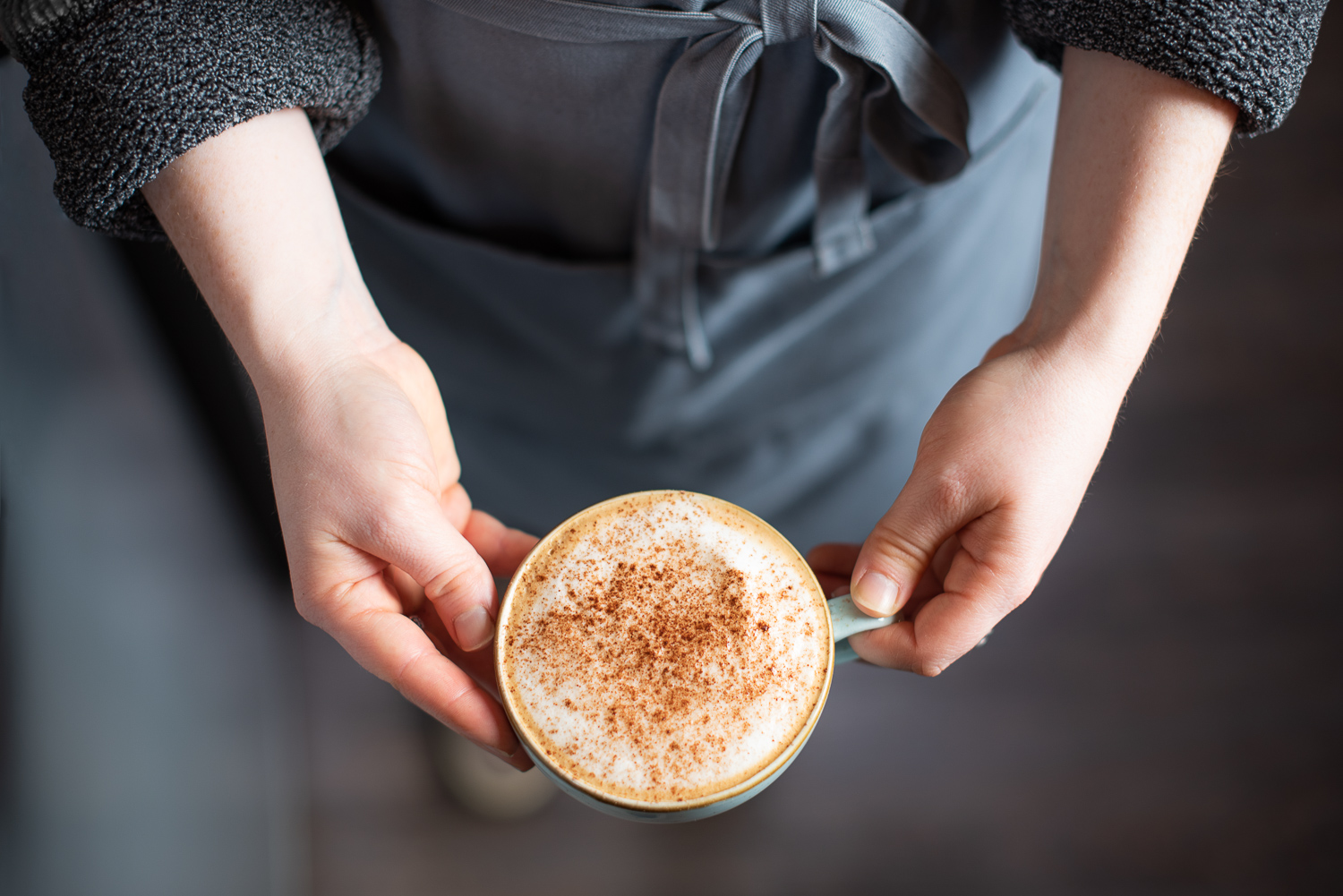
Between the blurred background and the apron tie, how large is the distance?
0.65 meters

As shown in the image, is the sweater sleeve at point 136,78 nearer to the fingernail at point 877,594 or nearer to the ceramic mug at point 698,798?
the ceramic mug at point 698,798

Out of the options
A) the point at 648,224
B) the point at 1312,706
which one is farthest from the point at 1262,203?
the point at 648,224

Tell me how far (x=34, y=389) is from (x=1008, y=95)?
110 cm

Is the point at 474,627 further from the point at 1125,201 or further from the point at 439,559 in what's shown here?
the point at 1125,201

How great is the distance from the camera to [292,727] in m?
1.54

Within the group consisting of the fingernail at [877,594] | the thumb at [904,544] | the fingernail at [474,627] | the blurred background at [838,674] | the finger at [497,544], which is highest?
the thumb at [904,544]

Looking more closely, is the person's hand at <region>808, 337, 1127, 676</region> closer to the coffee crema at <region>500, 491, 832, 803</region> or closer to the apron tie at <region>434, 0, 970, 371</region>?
the coffee crema at <region>500, 491, 832, 803</region>

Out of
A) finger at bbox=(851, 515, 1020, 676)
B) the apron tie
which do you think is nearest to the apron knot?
the apron tie

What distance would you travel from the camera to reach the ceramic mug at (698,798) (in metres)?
0.63

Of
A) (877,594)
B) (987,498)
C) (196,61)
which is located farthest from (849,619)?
(196,61)

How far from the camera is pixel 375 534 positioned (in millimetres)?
Answer: 666

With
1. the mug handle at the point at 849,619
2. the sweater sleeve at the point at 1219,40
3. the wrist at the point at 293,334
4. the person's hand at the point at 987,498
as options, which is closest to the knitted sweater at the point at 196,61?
the sweater sleeve at the point at 1219,40

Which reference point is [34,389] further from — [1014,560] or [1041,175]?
[1041,175]

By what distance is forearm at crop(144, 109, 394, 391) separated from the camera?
672mm
